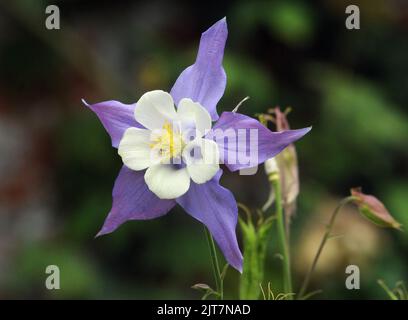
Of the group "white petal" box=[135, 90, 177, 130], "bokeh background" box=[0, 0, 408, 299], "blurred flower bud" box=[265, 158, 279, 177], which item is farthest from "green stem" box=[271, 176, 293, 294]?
"bokeh background" box=[0, 0, 408, 299]

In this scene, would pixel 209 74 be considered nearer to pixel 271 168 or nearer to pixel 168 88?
pixel 271 168

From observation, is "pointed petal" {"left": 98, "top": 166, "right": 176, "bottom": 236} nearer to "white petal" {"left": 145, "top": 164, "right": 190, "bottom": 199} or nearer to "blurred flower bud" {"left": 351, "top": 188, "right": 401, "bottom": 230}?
"white petal" {"left": 145, "top": 164, "right": 190, "bottom": 199}

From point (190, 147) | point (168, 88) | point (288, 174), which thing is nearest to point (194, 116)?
point (190, 147)

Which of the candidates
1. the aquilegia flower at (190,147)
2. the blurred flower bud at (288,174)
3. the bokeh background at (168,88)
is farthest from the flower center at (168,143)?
the bokeh background at (168,88)

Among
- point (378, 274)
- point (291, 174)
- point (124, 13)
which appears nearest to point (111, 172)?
point (124, 13)

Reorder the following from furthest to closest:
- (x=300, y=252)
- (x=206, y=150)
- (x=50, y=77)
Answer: (x=50, y=77), (x=300, y=252), (x=206, y=150)
